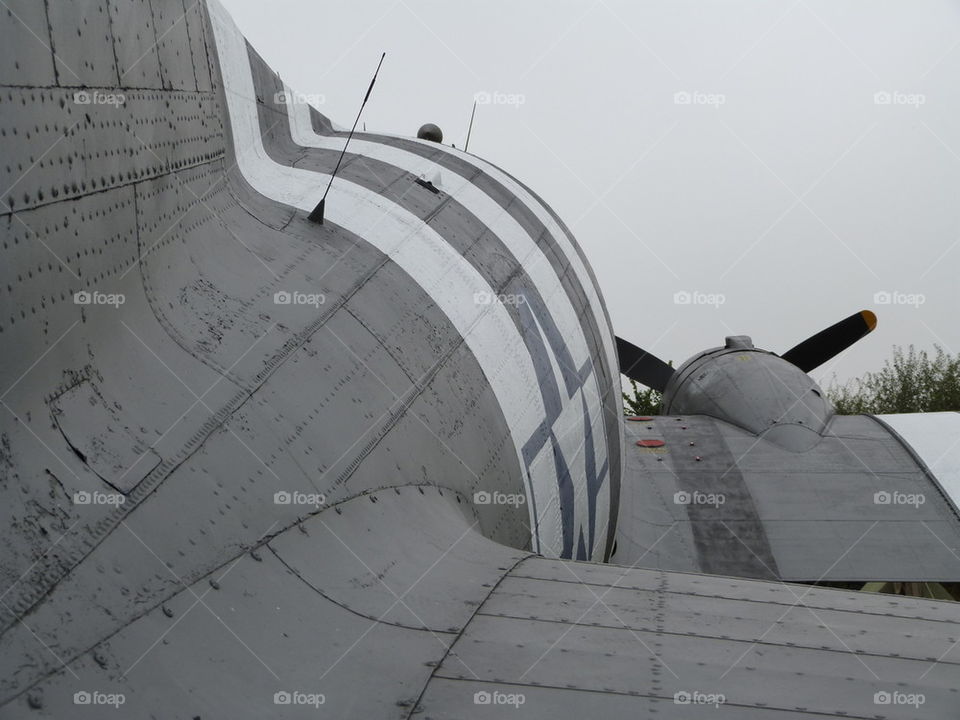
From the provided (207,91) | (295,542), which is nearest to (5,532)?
(295,542)

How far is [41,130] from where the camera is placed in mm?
3346

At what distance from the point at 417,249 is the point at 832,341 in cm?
817

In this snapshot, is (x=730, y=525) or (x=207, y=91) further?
(x=730, y=525)

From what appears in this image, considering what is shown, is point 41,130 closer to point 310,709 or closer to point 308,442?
point 308,442

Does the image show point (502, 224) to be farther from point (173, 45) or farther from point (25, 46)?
point (25, 46)

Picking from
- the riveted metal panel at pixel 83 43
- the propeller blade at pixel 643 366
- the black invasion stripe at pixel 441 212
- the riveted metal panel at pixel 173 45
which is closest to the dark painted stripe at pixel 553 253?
the black invasion stripe at pixel 441 212

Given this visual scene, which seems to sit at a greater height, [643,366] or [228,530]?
[228,530]

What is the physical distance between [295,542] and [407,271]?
2.65m

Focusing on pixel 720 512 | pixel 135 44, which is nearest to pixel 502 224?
pixel 720 512

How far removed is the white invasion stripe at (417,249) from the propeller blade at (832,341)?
7.27 metres

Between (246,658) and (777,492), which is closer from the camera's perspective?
(246,658)

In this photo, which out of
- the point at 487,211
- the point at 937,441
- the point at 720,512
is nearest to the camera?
the point at 487,211

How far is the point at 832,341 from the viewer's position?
1290 cm

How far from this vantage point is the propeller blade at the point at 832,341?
12.7 m
